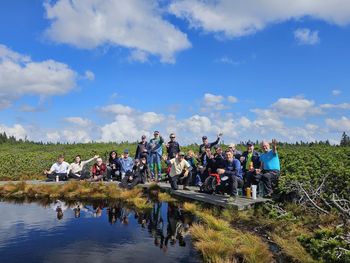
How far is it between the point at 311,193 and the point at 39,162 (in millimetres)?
21424

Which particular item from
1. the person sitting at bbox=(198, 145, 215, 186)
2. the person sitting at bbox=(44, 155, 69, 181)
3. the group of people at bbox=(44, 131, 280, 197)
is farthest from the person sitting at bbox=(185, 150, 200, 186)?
the person sitting at bbox=(44, 155, 69, 181)

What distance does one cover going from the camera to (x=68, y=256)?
31.8ft

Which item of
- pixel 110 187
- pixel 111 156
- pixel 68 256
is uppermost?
pixel 111 156

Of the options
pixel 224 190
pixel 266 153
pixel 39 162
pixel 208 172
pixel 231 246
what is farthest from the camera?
pixel 39 162

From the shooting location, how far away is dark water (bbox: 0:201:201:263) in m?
9.70

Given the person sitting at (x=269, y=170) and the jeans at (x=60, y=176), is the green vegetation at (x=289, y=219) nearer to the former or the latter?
the person sitting at (x=269, y=170)

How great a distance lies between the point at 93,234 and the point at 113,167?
9.00m

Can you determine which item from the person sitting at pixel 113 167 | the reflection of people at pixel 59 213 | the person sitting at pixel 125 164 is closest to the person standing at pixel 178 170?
the person sitting at pixel 125 164

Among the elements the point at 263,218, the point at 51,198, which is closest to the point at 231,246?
the point at 263,218

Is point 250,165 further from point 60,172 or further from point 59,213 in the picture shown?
point 60,172

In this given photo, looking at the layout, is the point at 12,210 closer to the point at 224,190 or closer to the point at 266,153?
the point at 224,190

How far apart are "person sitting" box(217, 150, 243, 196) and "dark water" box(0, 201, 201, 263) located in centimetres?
193

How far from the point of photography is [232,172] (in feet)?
46.4

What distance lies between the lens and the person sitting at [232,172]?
13930mm
